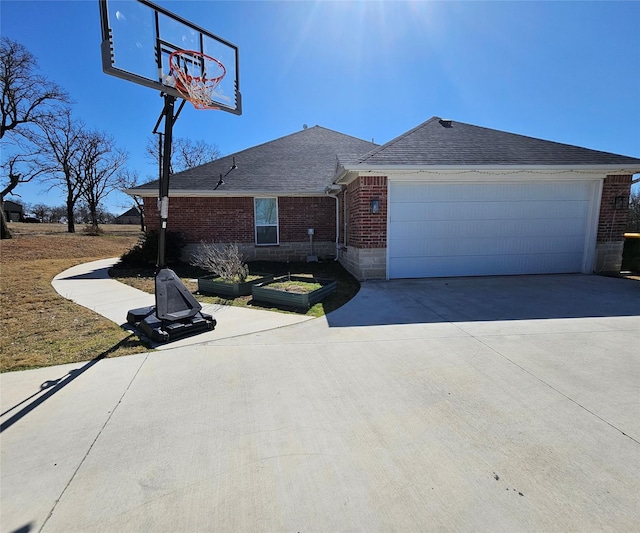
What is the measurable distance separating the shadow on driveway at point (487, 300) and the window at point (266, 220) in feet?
18.2

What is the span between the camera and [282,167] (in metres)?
13.1

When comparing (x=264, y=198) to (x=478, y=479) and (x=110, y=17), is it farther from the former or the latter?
(x=478, y=479)

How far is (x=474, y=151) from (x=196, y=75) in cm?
722

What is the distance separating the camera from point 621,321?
4852mm

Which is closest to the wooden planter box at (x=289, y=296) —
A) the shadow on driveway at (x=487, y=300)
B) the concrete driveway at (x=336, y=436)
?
the shadow on driveway at (x=487, y=300)

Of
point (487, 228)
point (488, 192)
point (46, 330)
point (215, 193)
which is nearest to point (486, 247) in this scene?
point (487, 228)

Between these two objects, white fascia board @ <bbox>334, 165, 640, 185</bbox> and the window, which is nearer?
white fascia board @ <bbox>334, 165, 640, 185</bbox>

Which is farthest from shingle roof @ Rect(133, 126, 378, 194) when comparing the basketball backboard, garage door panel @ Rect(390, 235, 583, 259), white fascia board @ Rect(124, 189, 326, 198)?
the basketball backboard

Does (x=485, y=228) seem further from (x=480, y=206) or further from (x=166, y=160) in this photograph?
(x=166, y=160)

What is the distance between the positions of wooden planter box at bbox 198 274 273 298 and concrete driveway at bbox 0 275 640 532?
2992mm

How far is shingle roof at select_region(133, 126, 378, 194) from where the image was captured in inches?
459

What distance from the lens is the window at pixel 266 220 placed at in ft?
39.4

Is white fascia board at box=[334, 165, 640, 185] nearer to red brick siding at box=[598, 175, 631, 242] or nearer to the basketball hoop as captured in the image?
red brick siding at box=[598, 175, 631, 242]

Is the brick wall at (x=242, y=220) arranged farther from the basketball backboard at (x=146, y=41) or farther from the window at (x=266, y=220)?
the basketball backboard at (x=146, y=41)
